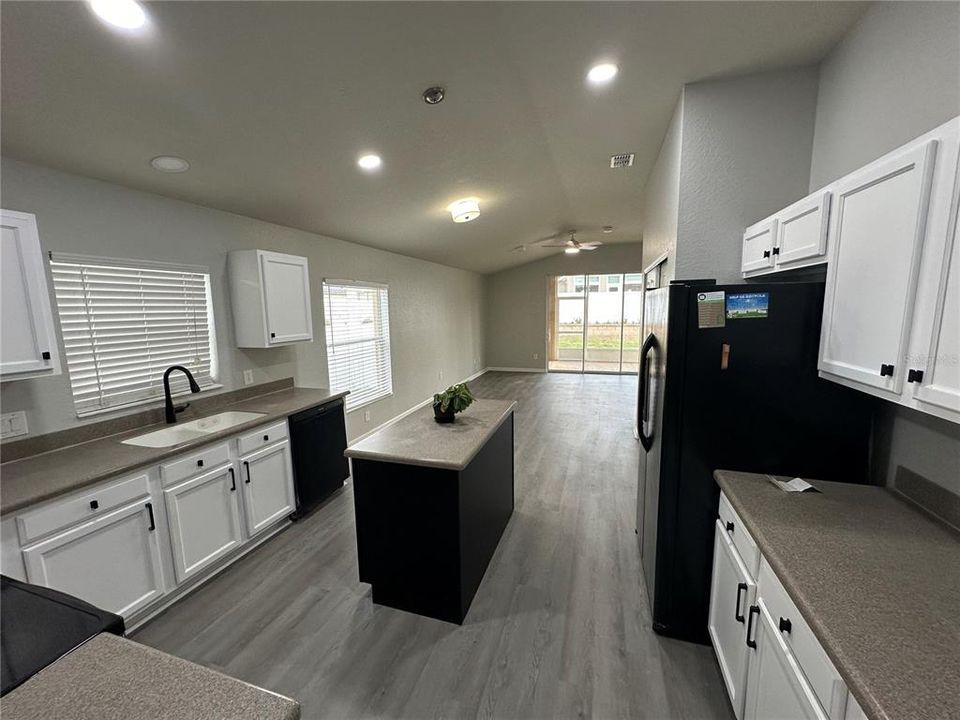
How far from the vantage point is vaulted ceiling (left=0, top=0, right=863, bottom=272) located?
150 cm

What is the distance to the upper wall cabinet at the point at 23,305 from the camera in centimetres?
166

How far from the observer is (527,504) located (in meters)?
3.38

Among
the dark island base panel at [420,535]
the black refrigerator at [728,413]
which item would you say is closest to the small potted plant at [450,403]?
the dark island base panel at [420,535]

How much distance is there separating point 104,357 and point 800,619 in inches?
134

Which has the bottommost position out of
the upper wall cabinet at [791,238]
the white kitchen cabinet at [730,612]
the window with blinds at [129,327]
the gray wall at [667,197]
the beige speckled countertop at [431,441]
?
the white kitchen cabinet at [730,612]

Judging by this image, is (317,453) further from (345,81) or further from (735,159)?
(735,159)

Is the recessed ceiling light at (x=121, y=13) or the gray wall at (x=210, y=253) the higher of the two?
A: the recessed ceiling light at (x=121, y=13)

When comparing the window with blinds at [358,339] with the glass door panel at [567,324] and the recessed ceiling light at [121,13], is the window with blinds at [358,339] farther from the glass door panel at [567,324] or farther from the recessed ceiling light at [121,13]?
the glass door panel at [567,324]

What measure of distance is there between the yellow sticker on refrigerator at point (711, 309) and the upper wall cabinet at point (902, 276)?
0.37 metres

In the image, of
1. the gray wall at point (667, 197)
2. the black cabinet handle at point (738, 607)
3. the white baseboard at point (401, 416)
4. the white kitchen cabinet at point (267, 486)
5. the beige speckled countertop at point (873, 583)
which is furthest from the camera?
the white baseboard at point (401, 416)

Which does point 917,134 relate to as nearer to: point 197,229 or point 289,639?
point 289,639

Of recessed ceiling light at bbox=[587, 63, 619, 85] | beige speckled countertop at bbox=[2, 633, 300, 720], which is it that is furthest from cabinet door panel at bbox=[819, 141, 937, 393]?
beige speckled countertop at bbox=[2, 633, 300, 720]

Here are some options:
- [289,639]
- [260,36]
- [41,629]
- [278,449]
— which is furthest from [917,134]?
[278,449]

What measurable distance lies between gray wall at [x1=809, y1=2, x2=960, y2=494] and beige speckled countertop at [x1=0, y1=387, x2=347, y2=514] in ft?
10.8
